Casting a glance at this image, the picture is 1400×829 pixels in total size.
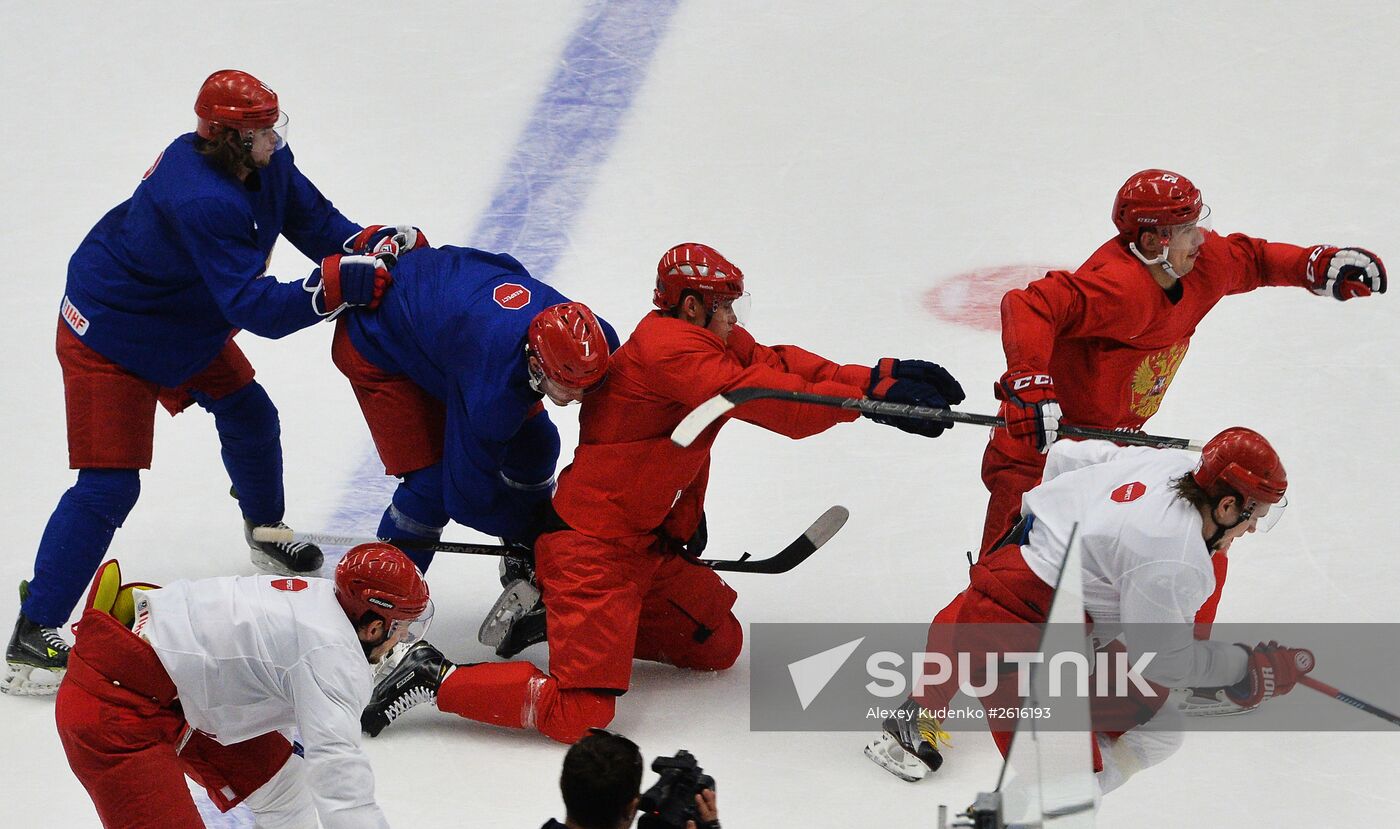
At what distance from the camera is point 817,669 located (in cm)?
459

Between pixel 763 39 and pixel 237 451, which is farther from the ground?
pixel 763 39

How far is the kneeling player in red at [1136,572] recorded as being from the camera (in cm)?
350

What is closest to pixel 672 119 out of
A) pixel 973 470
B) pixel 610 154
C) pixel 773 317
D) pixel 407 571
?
pixel 610 154

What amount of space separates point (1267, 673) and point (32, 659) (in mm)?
2996

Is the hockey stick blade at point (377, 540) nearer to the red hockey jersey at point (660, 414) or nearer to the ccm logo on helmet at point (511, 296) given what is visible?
the red hockey jersey at point (660, 414)

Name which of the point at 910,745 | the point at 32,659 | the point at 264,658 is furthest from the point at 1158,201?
the point at 32,659

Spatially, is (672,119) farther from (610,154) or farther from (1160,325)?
(1160,325)

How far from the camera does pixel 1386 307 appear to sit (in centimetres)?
586

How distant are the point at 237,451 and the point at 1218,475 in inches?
108

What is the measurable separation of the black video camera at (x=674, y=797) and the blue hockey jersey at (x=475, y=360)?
144 centimetres

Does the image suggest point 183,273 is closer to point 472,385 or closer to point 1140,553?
point 472,385

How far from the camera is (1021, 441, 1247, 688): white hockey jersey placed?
3.51 metres

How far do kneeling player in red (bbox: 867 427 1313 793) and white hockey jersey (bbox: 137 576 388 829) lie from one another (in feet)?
4.42

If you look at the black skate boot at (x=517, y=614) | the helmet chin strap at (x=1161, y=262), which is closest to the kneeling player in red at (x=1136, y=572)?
the helmet chin strap at (x=1161, y=262)
